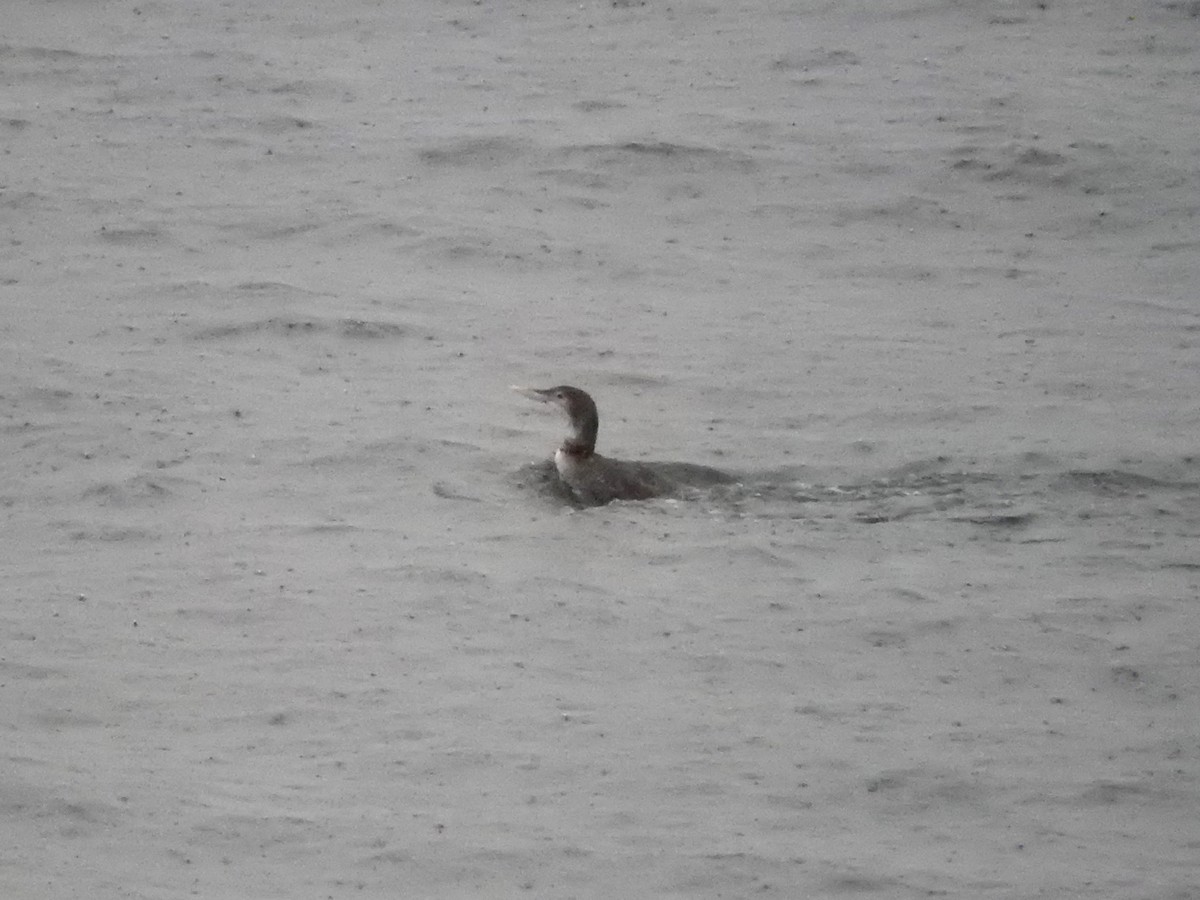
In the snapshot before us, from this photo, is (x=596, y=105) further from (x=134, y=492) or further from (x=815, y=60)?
(x=134, y=492)

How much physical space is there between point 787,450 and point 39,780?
4247 mm

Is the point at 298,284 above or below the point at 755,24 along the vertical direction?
below

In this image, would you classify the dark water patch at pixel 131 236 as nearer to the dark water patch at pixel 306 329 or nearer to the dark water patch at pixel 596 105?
the dark water patch at pixel 306 329

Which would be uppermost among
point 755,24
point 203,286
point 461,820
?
point 755,24

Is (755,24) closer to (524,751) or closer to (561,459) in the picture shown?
(561,459)

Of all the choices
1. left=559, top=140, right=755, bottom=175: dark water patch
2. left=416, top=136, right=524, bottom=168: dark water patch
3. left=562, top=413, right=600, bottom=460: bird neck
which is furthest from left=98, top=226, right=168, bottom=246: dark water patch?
left=562, top=413, right=600, bottom=460: bird neck

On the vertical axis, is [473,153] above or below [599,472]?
above

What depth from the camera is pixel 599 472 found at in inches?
415

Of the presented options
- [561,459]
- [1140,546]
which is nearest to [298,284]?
[561,459]

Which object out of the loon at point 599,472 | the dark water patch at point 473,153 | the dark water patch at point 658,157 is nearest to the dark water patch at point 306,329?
the loon at point 599,472

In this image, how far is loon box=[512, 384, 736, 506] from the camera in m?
10.5

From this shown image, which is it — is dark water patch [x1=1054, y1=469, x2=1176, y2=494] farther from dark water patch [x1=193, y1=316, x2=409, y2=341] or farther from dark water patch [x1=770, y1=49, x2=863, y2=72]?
dark water patch [x1=770, y1=49, x2=863, y2=72]

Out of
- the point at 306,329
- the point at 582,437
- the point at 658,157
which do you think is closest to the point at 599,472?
the point at 582,437

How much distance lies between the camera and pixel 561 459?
423 inches
